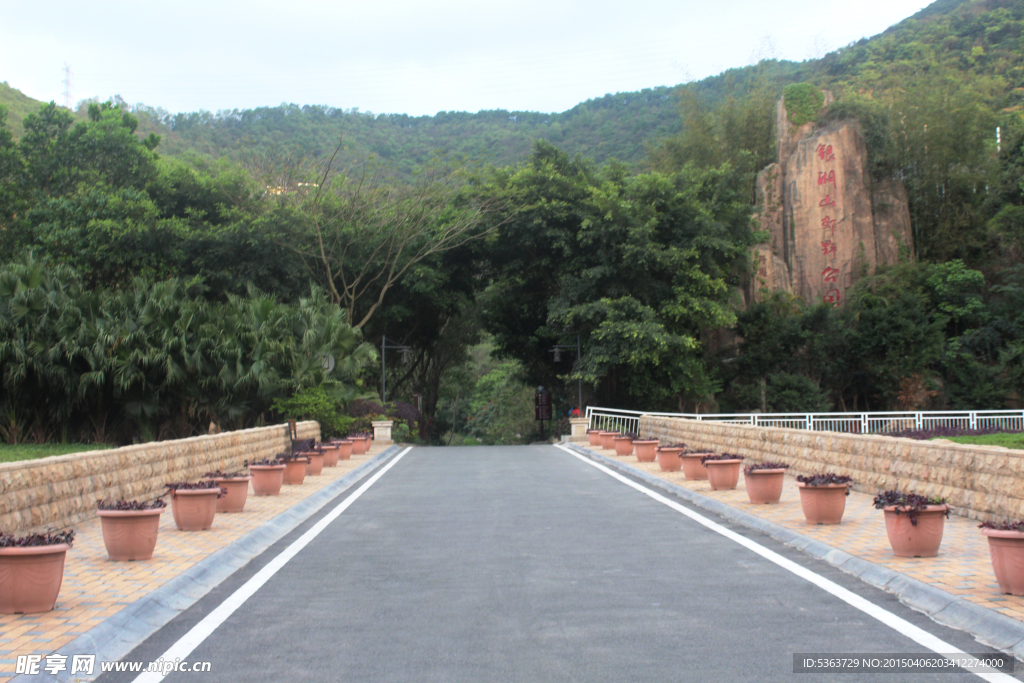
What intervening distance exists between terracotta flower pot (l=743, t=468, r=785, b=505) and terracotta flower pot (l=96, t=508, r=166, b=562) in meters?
7.54

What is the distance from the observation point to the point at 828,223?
39.3 metres

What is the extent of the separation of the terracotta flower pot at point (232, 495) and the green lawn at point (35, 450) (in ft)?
16.1

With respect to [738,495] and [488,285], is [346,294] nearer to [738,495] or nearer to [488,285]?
[488,285]

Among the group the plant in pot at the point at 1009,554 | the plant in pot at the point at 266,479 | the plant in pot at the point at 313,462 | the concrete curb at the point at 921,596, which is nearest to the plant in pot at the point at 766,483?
the concrete curb at the point at 921,596

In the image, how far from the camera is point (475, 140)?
7331 cm

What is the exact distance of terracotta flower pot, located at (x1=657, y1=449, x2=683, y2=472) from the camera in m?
16.9

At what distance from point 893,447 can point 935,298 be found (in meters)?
30.4

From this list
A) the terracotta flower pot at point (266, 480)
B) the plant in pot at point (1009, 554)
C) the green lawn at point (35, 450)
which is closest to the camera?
the plant in pot at point (1009, 554)

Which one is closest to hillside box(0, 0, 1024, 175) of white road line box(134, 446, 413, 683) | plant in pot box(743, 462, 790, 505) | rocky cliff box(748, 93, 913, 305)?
rocky cliff box(748, 93, 913, 305)

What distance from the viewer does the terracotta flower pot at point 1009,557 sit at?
5855mm

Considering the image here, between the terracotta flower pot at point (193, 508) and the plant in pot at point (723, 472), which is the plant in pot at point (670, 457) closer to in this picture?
the plant in pot at point (723, 472)

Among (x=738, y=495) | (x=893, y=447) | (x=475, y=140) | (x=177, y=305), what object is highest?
(x=475, y=140)

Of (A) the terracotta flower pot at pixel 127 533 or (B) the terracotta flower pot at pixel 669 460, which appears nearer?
(A) the terracotta flower pot at pixel 127 533

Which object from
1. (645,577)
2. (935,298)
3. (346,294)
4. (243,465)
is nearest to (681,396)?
(935,298)
